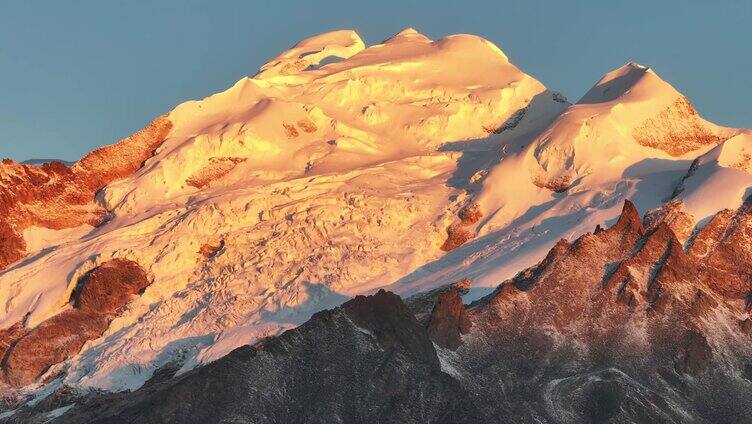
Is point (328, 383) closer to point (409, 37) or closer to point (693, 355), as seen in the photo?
point (693, 355)

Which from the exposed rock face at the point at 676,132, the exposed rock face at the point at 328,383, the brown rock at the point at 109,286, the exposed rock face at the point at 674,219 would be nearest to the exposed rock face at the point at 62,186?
the brown rock at the point at 109,286

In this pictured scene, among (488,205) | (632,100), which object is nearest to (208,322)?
(488,205)

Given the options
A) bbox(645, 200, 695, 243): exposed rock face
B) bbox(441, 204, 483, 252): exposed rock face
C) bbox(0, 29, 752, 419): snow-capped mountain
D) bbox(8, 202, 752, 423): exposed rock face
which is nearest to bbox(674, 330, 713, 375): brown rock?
bbox(8, 202, 752, 423): exposed rock face

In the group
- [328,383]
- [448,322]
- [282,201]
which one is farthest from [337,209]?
[328,383]

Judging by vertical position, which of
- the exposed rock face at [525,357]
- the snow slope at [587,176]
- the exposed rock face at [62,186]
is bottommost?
the exposed rock face at [525,357]

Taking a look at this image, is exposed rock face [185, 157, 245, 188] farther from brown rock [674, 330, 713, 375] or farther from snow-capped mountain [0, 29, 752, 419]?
brown rock [674, 330, 713, 375]

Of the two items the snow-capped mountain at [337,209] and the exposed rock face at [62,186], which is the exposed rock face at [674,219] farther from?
the exposed rock face at [62,186]

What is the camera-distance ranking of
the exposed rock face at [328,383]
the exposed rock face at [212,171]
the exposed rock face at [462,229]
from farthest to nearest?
1. the exposed rock face at [212,171]
2. the exposed rock face at [462,229]
3. the exposed rock face at [328,383]
